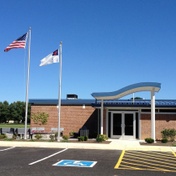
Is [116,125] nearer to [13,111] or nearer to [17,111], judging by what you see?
[17,111]

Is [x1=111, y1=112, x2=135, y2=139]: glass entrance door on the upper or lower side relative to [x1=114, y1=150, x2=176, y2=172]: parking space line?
upper

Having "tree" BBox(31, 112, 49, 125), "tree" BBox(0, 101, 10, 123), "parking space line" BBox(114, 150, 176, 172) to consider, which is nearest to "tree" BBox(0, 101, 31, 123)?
"tree" BBox(0, 101, 10, 123)

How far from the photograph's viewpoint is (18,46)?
23281mm

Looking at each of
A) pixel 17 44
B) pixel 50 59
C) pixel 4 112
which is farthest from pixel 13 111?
pixel 50 59

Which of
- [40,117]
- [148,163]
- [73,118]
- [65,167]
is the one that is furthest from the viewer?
[73,118]

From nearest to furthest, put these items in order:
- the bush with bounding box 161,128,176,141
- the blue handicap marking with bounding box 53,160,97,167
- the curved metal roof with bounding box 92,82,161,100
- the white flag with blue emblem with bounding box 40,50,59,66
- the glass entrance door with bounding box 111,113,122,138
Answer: the blue handicap marking with bounding box 53,160,97,167, the curved metal roof with bounding box 92,82,161,100, the white flag with blue emblem with bounding box 40,50,59,66, the bush with bounding box 161,128,176,141, the glass entrance door with bounding box 111,113,122,138

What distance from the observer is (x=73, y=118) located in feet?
99.1

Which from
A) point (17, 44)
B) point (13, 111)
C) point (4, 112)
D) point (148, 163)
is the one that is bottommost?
point (148, 163)

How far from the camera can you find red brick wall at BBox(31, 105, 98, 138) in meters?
29.9

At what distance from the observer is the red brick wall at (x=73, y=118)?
29938 mm

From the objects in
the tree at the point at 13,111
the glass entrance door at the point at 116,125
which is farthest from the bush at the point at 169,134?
the tree at the point at 13,111

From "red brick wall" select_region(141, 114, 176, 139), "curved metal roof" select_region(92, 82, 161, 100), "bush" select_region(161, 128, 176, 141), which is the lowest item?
"bush" select_region(161, 128, 176, 141)

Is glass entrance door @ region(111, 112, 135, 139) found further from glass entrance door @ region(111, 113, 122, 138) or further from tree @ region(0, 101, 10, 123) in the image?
tree @ region(0, 101, 10, 123)

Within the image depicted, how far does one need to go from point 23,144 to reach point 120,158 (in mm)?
7680
